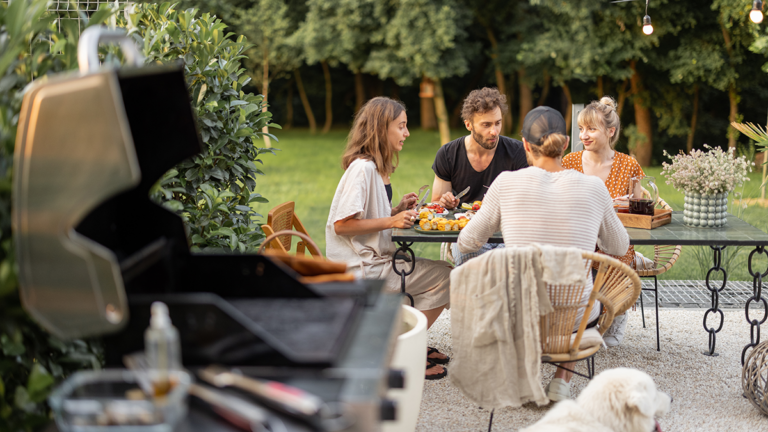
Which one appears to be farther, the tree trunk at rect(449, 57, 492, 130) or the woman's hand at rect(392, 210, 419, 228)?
the tree trunk at rect(449, 57, 492, 130)

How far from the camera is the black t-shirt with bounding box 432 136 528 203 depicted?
4426mm

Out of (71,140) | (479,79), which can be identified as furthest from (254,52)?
(71,140)

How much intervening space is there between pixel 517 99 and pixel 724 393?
69.5 feet

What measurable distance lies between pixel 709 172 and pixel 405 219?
172 cm

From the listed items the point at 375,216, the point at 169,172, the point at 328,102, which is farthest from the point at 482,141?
the point at 328,102

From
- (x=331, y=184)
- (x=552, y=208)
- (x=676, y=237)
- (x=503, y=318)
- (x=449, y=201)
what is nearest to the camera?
(x=503, y=318)

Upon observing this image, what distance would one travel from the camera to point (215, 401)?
123 centimetres

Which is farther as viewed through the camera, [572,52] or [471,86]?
[471,86]

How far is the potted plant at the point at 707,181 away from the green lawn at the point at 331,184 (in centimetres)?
179

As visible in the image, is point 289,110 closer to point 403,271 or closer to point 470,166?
point 470,166

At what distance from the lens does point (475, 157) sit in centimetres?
443

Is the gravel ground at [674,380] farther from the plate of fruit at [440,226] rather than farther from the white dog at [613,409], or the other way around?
the plate of fruit at [440,226]

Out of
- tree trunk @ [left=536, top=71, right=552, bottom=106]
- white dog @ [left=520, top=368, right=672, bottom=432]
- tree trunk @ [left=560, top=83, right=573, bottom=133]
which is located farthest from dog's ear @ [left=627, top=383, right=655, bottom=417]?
tree trunk @ [left=536, top=71, right=552, bottom=106]

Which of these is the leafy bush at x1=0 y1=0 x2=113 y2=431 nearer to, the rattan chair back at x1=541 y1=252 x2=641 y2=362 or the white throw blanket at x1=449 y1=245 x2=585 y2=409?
the white throw blanket at x1=449 y1=245 x2=585 y2=409
